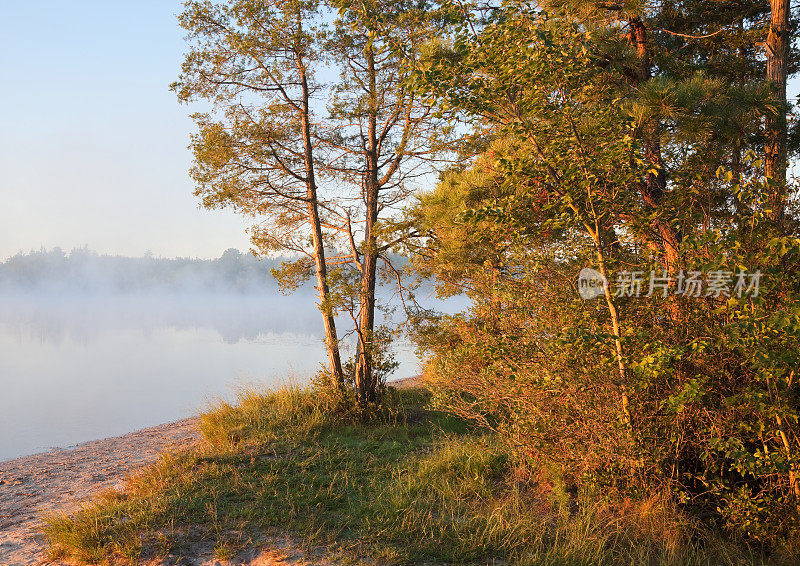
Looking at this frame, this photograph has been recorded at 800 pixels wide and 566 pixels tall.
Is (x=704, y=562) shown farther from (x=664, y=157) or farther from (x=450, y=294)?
(x=450, y=294)

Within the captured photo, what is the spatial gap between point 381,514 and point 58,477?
4.75 m

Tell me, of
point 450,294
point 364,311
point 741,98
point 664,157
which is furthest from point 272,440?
point 741,98

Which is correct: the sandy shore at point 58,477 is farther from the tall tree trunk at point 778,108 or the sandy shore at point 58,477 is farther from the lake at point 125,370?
the tall tree trunk at point 778,108

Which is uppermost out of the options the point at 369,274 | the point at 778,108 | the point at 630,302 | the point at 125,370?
the point at 778,108

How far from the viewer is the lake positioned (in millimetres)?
10684

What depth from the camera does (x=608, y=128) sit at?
434cm

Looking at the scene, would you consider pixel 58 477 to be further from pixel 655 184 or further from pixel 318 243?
pixel 655 184

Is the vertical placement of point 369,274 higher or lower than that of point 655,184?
lower

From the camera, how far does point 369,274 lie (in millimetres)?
8453

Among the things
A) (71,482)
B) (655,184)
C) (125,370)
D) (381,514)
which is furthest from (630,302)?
(125,370)

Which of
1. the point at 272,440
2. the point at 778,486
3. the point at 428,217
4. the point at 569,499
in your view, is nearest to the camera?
the point at 778,486

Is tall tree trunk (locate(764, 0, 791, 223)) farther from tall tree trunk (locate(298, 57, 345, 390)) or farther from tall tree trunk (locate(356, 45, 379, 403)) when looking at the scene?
tall tree trunk (locate(298, 57, 345, 390))

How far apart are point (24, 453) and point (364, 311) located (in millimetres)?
6047

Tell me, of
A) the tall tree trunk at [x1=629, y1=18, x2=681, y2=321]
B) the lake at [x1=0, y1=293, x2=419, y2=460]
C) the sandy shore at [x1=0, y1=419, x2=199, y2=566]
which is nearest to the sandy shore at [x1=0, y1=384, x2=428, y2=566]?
the sandy shore at [x1=0, y1=419, x2=199, y2=566]
